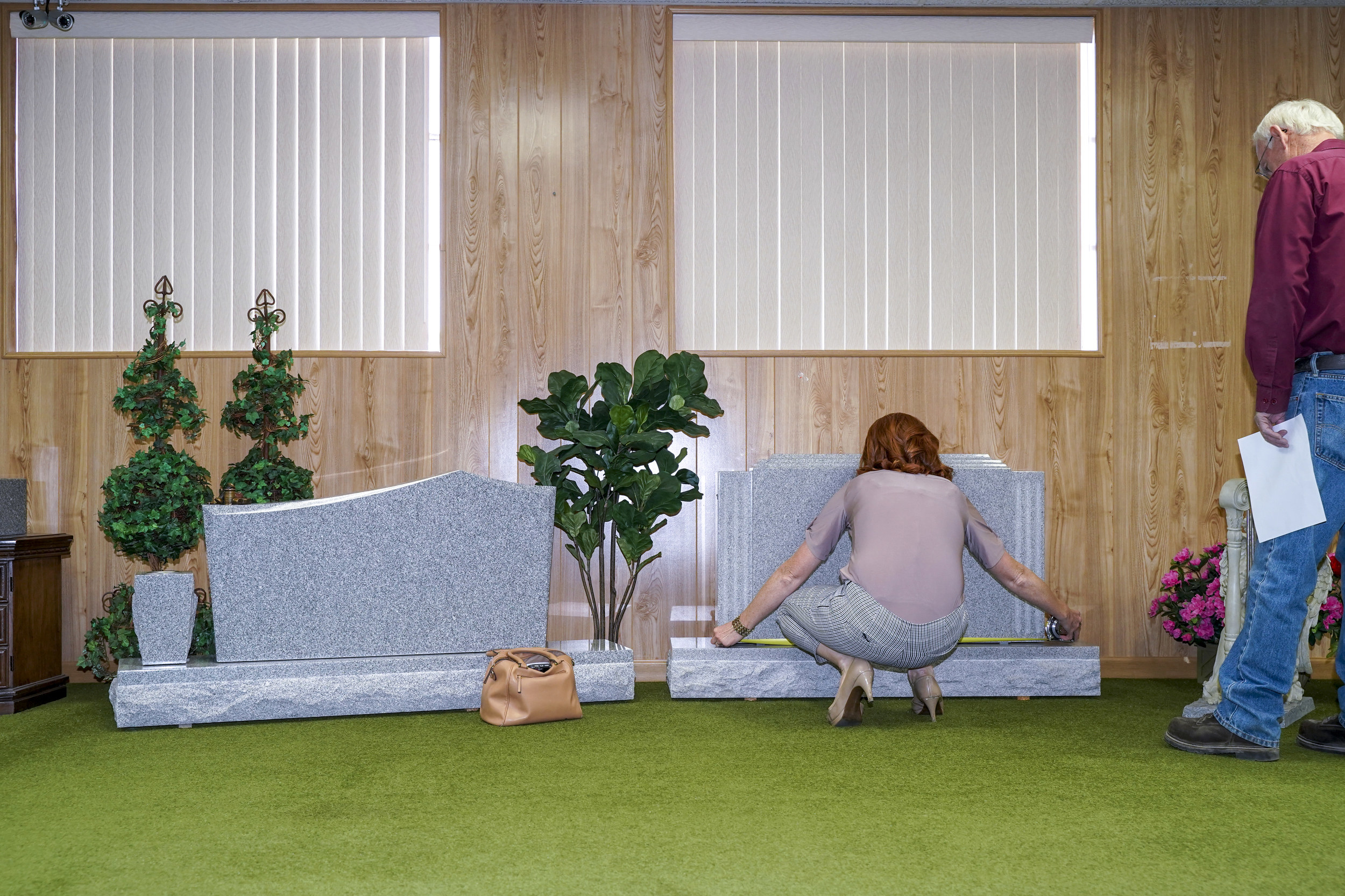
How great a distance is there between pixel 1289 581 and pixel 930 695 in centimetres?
112

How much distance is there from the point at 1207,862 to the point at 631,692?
207 cm

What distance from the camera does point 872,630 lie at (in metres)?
3.15

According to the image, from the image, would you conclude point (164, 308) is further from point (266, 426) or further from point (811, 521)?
point (811, 521)

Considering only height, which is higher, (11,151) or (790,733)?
(11,151)

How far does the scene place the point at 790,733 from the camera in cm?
316

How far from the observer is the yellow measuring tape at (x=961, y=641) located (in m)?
3.80

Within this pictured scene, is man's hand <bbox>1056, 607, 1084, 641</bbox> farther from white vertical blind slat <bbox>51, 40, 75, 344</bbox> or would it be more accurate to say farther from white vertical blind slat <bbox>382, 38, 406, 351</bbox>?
white vertical blind slat <bbox>51, 40, 75, 344</bbox>

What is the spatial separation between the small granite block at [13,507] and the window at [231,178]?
2.26ft

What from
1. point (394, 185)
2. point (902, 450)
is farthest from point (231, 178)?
point (902, 450)

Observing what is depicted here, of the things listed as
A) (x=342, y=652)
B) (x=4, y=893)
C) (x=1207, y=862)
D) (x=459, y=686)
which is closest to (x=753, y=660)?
(x=459, y=686)

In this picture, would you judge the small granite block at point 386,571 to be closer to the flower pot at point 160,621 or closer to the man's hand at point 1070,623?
the flower pot at point 160,621

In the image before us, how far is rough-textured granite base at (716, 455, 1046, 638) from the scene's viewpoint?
3.84 meters

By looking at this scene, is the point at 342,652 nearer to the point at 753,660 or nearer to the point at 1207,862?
the point at 753,660

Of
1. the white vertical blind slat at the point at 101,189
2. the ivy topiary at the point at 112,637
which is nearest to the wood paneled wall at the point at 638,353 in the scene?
the white vertical blind slat at the point at 101,189
